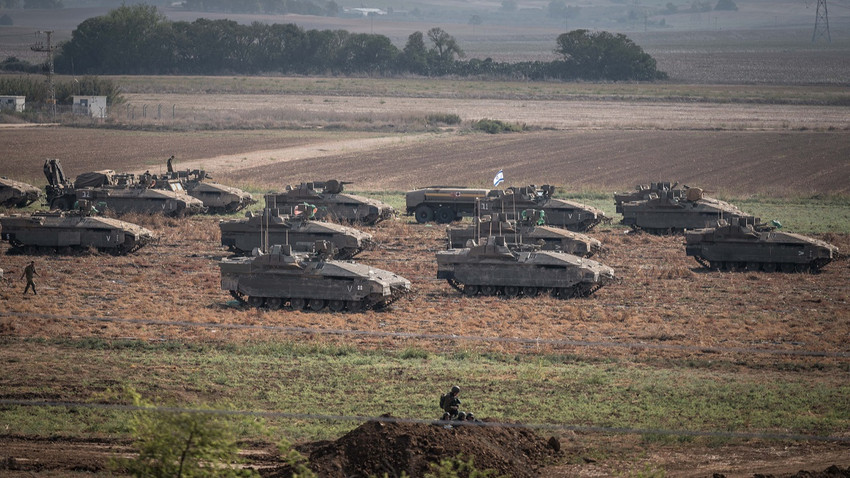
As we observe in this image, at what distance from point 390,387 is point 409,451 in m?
4.97

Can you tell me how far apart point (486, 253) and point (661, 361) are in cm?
756

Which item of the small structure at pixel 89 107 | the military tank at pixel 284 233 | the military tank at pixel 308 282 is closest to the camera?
the military tank at pixel 308 282

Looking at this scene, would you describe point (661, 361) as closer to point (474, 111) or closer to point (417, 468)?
point (417, 468)

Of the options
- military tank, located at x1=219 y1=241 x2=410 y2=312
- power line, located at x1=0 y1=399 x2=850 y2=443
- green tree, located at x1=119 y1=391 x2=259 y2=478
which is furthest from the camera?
military tank, located at x1=219 y1=241 x2=410 y2=312

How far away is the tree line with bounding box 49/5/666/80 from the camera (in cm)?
11912

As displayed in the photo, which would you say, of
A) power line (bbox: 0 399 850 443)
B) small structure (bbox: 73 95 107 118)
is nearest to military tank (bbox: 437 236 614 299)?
power line (bbox: 0 399 850 443)

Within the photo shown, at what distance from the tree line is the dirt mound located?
10526 centimetres

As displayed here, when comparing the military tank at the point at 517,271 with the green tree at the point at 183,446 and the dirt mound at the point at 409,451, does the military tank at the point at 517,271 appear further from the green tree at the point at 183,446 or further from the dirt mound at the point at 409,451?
the green tree at the point at 183,446

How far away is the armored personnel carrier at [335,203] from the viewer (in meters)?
41.2

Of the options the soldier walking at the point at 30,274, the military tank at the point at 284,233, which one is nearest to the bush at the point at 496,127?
the military tank at the point at 284,233

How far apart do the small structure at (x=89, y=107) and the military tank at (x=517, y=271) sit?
2440 inches

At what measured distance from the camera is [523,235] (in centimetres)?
3397

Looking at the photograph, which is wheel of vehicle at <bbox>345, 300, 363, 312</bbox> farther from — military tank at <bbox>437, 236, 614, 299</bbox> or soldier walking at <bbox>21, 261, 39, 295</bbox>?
soldier walking at <bbox>21, 261, 39, 295</bbox>

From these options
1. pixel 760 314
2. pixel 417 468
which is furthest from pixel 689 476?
pixel 760 314
